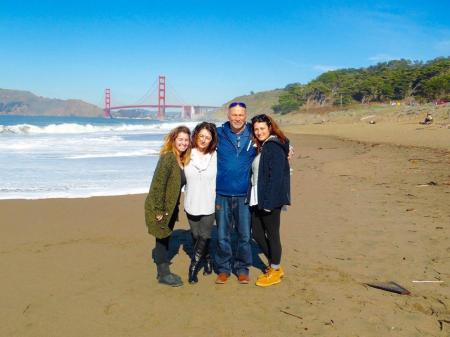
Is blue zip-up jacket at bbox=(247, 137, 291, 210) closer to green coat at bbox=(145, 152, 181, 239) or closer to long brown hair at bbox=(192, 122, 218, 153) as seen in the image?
long brown hair at bbox=(192, 122, 218, 153)

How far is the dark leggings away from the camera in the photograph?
282cm

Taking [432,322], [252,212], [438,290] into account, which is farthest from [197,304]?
[438,290]

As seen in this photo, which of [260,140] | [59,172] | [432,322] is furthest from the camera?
[59,172]

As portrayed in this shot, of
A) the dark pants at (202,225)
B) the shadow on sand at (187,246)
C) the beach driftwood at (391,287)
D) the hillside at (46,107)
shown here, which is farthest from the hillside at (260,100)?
the beach driftwood at (391,287)

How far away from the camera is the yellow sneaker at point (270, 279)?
9.15 feet

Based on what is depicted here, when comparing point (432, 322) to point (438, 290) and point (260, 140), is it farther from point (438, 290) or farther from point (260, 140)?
point (260, 140)

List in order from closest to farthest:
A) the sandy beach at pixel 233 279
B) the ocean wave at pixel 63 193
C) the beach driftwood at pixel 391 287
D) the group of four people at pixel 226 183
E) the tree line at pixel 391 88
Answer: the sandy beach at pixel 233 279, the beach driftwood at pixel 391 287, the group of four people at pixel 226 183, the ocean wave at pixel 63 193, the tree line at pixel 391 88

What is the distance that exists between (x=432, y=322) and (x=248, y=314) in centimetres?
106

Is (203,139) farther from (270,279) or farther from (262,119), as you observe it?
(270,279)

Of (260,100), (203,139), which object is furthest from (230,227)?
(260,100)

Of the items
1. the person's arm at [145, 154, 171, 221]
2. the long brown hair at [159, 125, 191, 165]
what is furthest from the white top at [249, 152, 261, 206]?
the person's arm at [145, 154, 171, 221]

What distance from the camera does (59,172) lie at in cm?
789

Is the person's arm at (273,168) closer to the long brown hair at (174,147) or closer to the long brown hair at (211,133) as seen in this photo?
the long brown hair at (211,133)

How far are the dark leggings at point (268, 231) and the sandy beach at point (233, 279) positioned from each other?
0.24m
